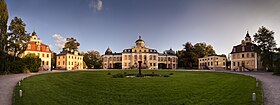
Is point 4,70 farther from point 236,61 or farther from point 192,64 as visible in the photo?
point 192,64

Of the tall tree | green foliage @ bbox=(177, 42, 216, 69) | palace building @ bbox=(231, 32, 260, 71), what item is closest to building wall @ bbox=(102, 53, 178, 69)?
green foliage @ bbox=(177, 42, 216, 69)

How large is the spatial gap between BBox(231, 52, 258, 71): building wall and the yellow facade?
54095 mm

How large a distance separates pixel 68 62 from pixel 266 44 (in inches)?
2398

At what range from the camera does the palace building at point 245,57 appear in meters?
49.3

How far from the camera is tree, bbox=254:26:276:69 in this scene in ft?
135

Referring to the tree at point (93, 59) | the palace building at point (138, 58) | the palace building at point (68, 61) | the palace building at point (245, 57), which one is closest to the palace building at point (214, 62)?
the palace building at point (245, 57)

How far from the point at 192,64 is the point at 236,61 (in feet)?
76.0

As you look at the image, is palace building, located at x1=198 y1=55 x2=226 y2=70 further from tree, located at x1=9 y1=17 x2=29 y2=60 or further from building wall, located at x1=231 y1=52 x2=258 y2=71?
tree, located at x1=9 y1=17 x2=29 y2=60

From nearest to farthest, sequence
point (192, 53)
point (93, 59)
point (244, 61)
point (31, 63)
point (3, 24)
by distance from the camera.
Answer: point (3, 24), point (31, 63), point (244, 61), point (192, 53), point (93, 59)

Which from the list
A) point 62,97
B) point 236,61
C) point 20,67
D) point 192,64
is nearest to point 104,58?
point 192,64

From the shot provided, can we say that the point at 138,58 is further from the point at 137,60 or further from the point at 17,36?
the point at 17,36

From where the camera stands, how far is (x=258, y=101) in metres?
10.7

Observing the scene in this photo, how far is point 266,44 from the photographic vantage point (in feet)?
137

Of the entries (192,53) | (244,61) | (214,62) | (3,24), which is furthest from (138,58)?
(3,24)
